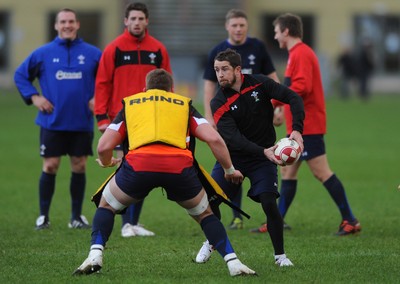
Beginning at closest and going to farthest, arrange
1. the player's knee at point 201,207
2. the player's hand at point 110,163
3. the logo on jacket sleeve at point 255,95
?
the player's knee at point 201,207
the player's hand at point 110,163
the logo on jacket sleeve at point 255,95

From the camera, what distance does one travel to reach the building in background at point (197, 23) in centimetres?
4931

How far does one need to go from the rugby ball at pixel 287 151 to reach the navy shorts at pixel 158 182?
2.81ft

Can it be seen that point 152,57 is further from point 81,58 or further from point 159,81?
point 159,81

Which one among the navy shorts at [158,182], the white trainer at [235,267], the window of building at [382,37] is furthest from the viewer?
the window of building at [382,37]

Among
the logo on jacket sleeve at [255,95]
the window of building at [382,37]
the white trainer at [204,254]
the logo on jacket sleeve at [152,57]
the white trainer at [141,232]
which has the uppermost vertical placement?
the logo on jacket sleeve at [152,57]

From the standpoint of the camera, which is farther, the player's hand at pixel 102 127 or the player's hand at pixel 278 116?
the player's hand at pixel 278 116

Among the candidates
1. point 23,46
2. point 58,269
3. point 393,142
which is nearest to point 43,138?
point 58,269

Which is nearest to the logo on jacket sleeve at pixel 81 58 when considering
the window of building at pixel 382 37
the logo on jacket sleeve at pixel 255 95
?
the logo on jacket sleeve at pixel 255 95

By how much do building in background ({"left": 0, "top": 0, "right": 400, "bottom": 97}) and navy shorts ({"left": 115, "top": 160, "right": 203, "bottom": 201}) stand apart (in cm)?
4040

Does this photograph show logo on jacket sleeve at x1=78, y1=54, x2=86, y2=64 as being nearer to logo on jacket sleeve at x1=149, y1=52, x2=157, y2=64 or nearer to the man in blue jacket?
the man in blue jacket

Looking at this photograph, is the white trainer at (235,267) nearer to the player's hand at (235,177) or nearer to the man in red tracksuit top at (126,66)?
the player's hand at (235,177)

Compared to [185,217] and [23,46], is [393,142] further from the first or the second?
[23,46]

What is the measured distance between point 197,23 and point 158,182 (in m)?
42.4

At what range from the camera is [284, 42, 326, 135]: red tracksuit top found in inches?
426
